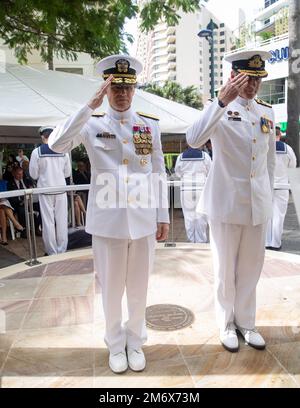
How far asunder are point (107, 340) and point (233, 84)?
1830mm

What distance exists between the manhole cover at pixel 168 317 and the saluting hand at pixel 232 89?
Answer: 1.78 meters

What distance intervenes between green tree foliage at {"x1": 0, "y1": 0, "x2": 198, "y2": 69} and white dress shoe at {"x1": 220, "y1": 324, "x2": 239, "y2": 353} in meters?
4.53

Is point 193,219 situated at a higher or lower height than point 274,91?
lower

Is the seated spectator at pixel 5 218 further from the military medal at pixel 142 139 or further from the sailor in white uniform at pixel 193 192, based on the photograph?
the military medal at pixel 142 139

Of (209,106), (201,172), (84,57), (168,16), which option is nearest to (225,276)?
(209,106)

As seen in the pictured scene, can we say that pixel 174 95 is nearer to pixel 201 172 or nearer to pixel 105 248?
pixel 201 172

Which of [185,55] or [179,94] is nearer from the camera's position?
[179,94]

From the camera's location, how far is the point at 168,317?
3.35 m

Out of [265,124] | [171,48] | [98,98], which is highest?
[171,48]

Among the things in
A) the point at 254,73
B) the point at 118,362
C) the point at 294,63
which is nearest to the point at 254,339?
A: the point at 118,362

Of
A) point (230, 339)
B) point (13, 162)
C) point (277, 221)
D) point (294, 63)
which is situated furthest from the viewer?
point (13, 162)

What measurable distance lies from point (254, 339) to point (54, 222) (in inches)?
151

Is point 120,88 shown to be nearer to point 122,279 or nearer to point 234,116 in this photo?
point 234,116
